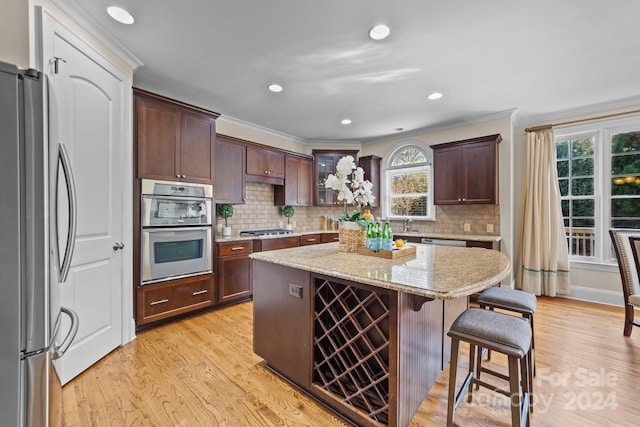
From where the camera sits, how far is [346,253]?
219 centimetres

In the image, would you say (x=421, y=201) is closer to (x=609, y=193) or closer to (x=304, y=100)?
(x=609, y=193)

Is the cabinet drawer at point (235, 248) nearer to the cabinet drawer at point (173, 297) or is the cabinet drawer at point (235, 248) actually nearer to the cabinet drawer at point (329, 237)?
the cabinet drawer at point (173, 297)

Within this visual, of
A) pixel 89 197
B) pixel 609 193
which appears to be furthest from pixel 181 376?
pixel 609 193

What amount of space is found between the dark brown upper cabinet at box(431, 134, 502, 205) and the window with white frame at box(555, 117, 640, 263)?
1.12 m

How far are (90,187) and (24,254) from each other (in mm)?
1467

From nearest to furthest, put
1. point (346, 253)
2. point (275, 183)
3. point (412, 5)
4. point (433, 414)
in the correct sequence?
Answer: point (433, 414), point (412, 5), point (346, 253), point (275, 183)

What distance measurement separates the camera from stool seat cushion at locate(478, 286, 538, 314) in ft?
5.89

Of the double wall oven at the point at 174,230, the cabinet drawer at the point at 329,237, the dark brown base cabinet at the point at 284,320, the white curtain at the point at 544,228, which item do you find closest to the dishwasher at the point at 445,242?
the white curtain at the point at 544,228

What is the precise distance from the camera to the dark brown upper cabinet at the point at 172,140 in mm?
2695

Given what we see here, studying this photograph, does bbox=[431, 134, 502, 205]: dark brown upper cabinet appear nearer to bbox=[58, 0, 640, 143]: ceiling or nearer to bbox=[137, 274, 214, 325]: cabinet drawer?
bbox=[58, 0, 640, 143]: ceiling

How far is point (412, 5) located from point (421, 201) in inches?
136

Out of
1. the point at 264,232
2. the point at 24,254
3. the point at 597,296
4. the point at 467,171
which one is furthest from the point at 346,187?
the point at 597,296

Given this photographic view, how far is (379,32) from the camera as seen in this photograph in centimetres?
209

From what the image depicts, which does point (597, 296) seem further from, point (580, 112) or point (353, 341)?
point (353, 341)
